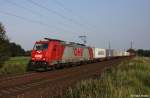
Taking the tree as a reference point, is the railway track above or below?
below

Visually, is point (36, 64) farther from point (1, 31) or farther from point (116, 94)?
point (116, 94)

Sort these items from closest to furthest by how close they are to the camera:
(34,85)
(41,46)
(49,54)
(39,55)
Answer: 1. (34,85)
2. (49,54)
3. (39,55)
4. (41,46)

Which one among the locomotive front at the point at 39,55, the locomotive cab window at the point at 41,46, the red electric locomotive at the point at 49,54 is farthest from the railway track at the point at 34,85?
the locomotive cab window at the point at 41,46

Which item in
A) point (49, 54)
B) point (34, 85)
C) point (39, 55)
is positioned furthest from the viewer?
point (39, 55)

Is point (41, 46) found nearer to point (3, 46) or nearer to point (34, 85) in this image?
point (3, 46)

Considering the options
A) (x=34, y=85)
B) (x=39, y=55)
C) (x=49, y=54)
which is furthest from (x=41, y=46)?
(x=34, y=85)

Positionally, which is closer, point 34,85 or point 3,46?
point 34,85

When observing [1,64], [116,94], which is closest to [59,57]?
[1,64]

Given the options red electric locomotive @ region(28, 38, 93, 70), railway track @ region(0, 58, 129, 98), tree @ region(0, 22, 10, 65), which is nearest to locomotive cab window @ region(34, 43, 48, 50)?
red electric locomotive @ region(28, 38, 93, 70)

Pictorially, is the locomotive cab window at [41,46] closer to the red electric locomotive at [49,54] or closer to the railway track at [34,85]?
the red electric locomotive at [49,54]

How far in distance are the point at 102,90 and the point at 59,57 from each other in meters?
15.7

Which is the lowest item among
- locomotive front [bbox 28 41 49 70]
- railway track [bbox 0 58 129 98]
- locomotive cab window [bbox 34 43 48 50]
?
railway track [bbox 0 58 129 98]

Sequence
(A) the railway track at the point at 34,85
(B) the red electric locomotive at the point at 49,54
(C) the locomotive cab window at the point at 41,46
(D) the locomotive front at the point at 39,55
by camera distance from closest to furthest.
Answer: (A) the railway track at the point at 34,85 → (D) the locomotive front at the point at 39,55 → (B) the red electric locomotive at the point at 49,54 → (C) the locomotive cab window at the point at 41,46

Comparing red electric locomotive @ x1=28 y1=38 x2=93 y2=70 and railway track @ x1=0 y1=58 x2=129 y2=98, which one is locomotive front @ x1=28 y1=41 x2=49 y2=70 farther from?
railway track @ x1=0 y1=58 x2=129 y2=98
